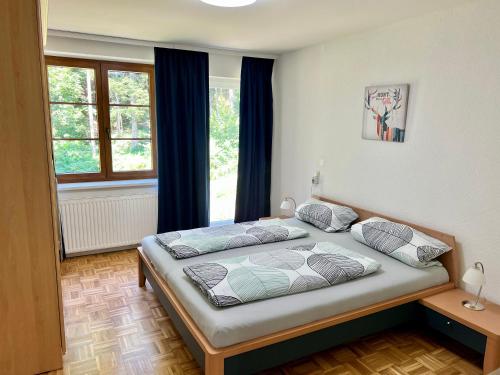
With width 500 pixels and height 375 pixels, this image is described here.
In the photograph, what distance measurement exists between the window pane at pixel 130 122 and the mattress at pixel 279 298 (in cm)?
174

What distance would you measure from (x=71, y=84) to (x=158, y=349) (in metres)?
3.02

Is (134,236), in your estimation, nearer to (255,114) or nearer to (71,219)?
(71,219)

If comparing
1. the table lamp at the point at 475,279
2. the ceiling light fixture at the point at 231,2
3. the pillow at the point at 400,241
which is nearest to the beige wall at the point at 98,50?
the ceiling light fixture at the point at 231,2

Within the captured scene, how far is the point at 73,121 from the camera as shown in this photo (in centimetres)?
402

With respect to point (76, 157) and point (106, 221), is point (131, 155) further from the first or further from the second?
point (106, 221)

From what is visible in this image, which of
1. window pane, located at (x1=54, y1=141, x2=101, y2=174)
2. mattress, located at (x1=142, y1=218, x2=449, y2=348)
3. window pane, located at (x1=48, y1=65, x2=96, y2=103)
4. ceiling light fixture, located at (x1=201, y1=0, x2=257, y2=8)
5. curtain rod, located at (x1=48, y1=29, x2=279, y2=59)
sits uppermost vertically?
curtain rod, located at (x1=48, y1=29, x2=279, y2=59)

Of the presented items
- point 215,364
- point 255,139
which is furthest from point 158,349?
point 255,139

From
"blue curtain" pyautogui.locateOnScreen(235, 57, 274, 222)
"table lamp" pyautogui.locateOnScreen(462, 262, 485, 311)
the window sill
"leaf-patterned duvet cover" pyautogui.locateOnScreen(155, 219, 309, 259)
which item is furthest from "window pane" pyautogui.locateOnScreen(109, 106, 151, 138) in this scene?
"table lamp" pyautogui.locateOnScreen(462, 262, 485, 311)

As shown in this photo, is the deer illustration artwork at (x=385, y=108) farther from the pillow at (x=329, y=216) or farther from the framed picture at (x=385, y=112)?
the pillow at (x=329, y=216)

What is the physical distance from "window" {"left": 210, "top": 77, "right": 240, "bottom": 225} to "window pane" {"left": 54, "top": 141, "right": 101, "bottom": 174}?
1436 millimetres

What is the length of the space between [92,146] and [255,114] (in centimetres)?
203

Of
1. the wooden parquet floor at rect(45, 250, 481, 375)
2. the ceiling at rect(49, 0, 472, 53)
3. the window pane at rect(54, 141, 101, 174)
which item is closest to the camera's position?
the wooden parquet floor at rect(45, 250, 481, 375)

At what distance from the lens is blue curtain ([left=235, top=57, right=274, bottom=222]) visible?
461cm

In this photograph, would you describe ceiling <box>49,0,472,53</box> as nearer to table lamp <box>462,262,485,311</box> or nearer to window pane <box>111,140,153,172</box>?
window pane <box>111,140,153,172</box>
